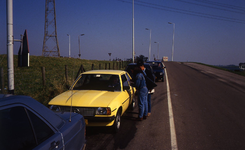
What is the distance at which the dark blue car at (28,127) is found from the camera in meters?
1.84

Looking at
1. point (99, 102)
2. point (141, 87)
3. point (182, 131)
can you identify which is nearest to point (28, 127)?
point (99, 102)

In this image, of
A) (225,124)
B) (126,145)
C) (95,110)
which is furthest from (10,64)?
(225,124)

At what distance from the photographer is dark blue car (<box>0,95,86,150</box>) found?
72.6 inches

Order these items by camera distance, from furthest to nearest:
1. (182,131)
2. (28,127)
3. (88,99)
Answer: (182,131) < (88,99) < (28,127)

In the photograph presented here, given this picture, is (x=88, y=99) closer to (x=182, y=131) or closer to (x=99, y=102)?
(x=99, y=102)

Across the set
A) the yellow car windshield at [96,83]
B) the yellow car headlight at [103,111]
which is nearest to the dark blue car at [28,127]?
the yellow car headlight at [103,111]

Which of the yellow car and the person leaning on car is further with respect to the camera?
the person leaning on car

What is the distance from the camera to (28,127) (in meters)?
2.00

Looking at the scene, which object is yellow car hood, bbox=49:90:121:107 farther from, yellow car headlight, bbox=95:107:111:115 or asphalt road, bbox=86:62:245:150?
asphalt road, bbox=86:62:245:150

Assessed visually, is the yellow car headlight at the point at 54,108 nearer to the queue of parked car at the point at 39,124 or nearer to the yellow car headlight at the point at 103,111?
the queue of parked car at the point at 39,124

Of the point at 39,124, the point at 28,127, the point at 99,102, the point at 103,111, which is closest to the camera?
the point at 28,127

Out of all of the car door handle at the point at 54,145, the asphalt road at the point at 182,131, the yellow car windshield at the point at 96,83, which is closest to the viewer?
the car door handle at the point at 54,145

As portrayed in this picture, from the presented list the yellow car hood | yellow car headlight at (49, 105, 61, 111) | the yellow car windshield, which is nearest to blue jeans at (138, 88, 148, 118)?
the yellow car windshield

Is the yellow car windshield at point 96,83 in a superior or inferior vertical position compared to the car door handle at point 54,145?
superior
